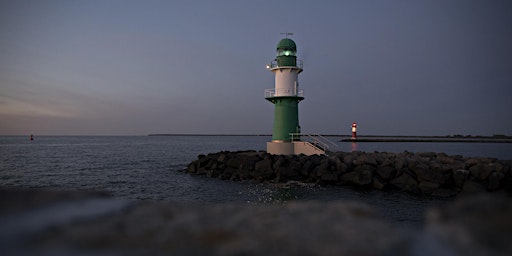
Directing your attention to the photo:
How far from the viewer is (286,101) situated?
72.0ft

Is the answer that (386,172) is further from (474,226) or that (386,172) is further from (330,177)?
(474,226)

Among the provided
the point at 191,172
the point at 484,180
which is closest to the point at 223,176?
the point at 191,172

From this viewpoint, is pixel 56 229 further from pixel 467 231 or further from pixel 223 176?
pixel 223 176

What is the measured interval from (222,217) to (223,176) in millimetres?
17068

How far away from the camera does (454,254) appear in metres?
1.79

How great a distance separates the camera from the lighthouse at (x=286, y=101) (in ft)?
71.6

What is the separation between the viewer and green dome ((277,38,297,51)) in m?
22.1

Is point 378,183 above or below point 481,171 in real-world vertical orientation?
below

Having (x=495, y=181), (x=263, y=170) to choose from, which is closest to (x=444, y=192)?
(x=495, y=181)

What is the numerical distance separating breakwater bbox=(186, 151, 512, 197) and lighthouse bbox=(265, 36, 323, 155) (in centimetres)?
218

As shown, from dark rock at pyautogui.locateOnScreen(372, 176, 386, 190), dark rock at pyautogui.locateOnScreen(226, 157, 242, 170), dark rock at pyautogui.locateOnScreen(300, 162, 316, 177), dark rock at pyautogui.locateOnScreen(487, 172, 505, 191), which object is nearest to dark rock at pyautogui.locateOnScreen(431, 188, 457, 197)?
dark rock at pyautogui.locateOnScreen(487, 172, 505, 191)

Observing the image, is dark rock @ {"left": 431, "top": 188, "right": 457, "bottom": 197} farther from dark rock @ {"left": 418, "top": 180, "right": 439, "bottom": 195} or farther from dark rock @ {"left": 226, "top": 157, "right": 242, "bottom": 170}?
dark rock @ {"left": 226, "top": 157, "right": 242, "bottom": 170}

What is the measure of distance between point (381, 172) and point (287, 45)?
1147 cm

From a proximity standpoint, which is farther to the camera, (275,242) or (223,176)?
(223,176)
